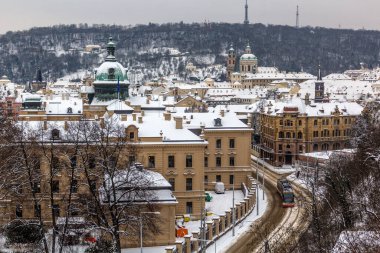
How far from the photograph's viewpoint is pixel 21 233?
44.4 m

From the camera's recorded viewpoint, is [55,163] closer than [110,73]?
Yes

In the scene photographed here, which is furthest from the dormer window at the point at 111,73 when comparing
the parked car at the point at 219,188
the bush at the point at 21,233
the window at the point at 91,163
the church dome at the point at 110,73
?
the bush at the point at 21,233

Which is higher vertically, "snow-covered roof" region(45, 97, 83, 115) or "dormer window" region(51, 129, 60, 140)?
"dormer window" region(51, 129, 60, 140)

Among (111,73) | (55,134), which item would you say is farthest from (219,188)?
(111,73)

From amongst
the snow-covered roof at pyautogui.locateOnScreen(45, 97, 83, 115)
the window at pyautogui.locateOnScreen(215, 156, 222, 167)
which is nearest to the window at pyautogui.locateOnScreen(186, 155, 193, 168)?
the window at pyautogui.locateOnScreen(215, 156, 222, 167)

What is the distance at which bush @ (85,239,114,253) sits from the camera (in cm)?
4028

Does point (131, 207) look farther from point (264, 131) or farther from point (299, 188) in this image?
point (264, 131)

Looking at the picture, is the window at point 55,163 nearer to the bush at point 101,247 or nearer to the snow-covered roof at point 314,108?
the bush at point 101,247

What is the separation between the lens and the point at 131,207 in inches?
1753

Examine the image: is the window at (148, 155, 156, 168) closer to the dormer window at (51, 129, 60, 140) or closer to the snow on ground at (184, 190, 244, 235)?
the snow on ground at (184, 190, 244, 235)

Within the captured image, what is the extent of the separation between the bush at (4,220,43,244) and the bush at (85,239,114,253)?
16.5ft

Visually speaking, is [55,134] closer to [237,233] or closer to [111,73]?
[237,233]

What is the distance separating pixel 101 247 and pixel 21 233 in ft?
23.7

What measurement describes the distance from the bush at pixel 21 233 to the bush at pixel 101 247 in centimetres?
504
